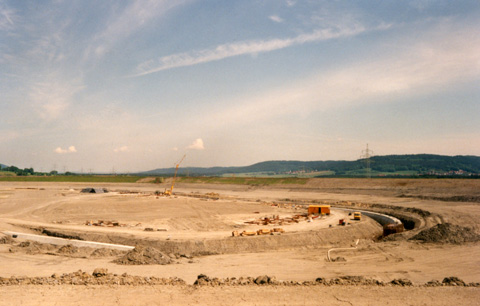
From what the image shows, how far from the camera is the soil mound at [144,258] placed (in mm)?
21375

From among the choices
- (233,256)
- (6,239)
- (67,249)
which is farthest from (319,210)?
(6,239)

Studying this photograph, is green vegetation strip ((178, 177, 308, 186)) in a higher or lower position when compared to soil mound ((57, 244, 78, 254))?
higher

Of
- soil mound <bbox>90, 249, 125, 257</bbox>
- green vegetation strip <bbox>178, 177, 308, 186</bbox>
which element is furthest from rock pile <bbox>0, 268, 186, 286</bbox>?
green vegetation strip <bbox>178, 177, 308, 186</bbox>

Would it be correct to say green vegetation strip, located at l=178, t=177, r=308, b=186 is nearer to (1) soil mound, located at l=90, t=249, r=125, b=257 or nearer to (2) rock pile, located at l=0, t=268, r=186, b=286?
(1) soil mound, located at l=90, t=249, r=125, b=257

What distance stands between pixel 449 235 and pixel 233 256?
17882 millimetres

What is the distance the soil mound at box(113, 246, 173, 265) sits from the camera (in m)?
21.4

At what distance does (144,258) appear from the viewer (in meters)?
21.6

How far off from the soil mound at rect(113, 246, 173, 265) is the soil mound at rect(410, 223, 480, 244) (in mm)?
21331

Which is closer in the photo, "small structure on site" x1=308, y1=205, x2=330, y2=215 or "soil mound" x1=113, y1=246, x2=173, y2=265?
"soil mound" x1=113, y1=246, x2=173, y2=265

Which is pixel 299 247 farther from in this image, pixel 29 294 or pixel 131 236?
pixel 29 294

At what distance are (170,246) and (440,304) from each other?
19.3 metres

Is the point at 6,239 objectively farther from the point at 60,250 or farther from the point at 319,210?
the point at 319,210

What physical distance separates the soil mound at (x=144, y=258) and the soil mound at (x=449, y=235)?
21.3 metres

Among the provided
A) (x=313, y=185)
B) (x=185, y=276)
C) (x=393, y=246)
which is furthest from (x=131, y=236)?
(x=313, y=185)
